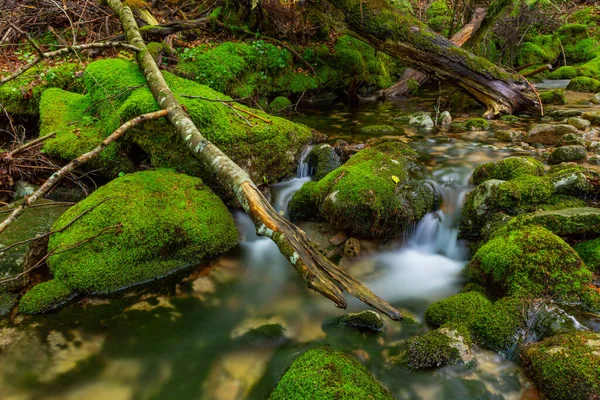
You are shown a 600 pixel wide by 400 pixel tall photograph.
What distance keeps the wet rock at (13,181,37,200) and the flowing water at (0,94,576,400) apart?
7.89 feet

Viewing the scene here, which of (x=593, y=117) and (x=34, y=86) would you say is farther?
(x=593, y=117)

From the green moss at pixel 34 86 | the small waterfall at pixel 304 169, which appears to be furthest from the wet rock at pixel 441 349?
the green moss at pixel 34 86

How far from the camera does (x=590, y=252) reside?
344 cm

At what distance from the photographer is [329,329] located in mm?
3529

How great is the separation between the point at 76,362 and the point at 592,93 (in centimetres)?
1496

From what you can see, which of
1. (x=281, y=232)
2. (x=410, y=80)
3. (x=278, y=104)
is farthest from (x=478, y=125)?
(x=281, y=232)

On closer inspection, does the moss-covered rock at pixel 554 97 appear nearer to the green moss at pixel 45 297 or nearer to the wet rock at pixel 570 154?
the wet rock at pixel 570 154

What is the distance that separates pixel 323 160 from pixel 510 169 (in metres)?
2.85

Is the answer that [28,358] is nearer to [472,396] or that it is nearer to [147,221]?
[147,221]

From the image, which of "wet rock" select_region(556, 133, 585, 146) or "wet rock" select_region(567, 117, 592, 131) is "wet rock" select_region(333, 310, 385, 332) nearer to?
"wet rock" select_region(556, 133, 585, 146)

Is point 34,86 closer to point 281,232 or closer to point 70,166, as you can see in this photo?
point 70,166

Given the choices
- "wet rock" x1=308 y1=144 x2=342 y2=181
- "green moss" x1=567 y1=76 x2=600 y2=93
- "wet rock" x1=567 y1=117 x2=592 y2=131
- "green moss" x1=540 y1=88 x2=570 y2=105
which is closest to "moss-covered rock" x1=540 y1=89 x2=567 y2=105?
"green moss" x1=540 y1=88 x2=570 y2=105

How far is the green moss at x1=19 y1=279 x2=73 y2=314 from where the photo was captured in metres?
3.39

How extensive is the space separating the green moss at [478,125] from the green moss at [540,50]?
10.3 m
